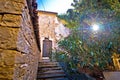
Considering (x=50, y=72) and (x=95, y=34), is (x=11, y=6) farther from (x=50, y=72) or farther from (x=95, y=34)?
(x=50, y=72)

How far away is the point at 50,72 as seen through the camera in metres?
7.43

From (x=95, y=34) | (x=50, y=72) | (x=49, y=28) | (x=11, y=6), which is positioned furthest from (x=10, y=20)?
(x=49, y=28)

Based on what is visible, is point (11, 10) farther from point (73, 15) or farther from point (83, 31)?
point (73, 15)

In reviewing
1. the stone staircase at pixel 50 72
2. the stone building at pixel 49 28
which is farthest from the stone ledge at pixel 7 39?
the stone building at pixel 49 28

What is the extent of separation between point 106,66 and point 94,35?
4.34 ft

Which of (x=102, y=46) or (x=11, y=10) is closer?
(x=11, y=10)

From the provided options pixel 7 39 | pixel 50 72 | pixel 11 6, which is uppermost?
pixel 11 6

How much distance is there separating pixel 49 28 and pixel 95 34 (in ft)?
30.1

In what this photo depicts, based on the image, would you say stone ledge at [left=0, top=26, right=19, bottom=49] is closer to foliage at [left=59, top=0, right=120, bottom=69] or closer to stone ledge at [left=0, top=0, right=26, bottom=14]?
stone ledge at [left=0, top=0, right=26, bottom=14]

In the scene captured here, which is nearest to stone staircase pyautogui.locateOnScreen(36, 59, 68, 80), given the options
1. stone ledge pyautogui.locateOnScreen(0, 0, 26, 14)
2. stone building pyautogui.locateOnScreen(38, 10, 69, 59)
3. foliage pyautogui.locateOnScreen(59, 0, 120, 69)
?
foliage pyautogui.locateOnScreen(59, 0, 120, 69)

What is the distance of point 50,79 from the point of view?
22.2ft

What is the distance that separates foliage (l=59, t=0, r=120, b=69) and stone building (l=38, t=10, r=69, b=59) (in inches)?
297

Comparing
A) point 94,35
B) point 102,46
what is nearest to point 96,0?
point 94,35

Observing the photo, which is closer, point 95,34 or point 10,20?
point 10,20
